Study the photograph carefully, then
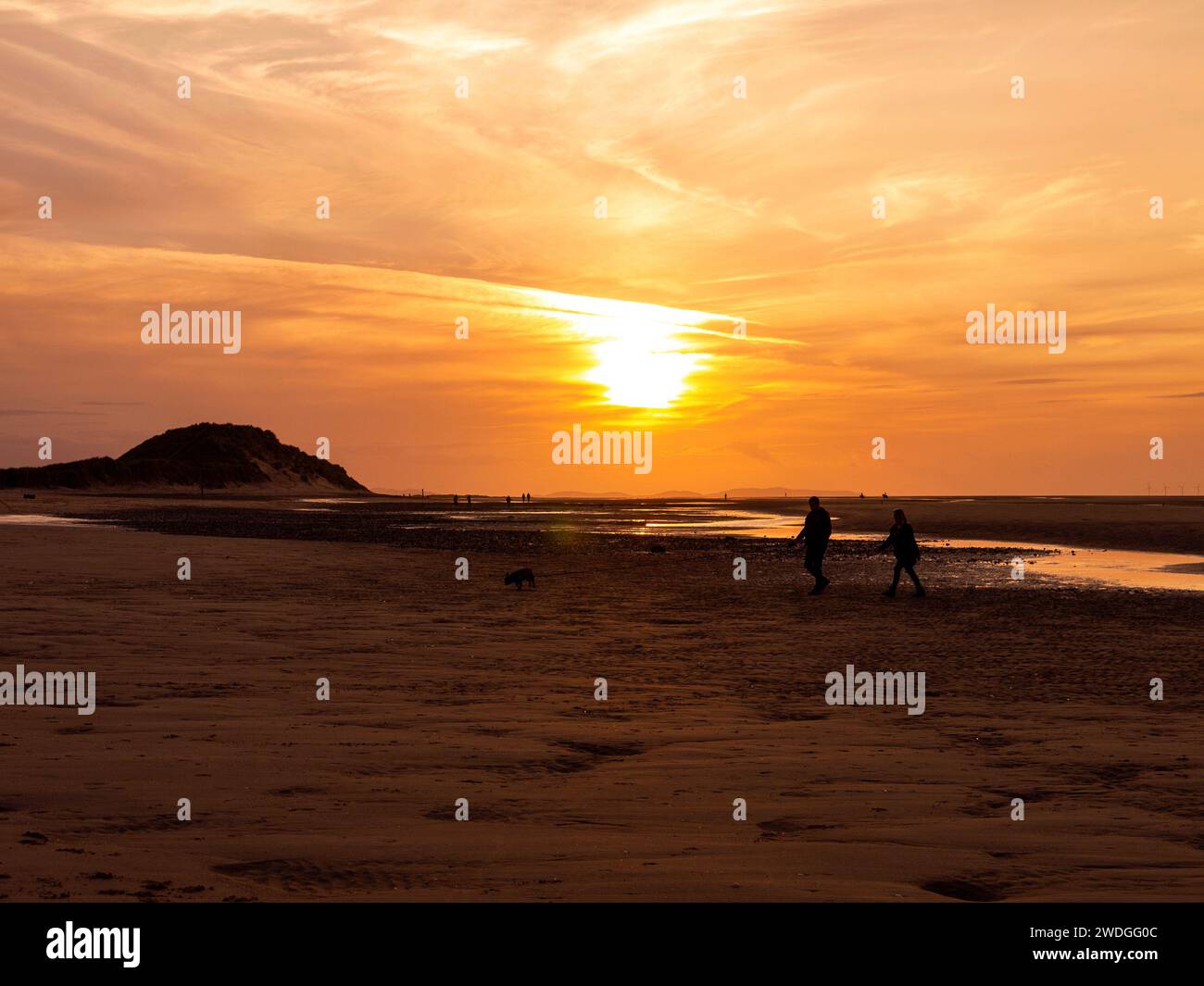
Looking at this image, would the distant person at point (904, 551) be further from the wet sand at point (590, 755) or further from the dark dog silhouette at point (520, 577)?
the dark dog silhouette at point (520, 577)

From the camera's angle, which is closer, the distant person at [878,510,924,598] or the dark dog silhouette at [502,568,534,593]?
the distant person at [878,510,924,598]

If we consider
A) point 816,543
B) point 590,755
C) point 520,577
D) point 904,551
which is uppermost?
point 816,543

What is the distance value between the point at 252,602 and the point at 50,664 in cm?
807

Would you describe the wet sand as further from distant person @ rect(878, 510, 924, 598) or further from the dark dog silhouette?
the dark dog silhouette

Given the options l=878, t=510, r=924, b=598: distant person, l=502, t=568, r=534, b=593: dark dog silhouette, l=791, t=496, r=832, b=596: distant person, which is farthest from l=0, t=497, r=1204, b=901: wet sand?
l=791, t=496, r=832, b=596: distant person

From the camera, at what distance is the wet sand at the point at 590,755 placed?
660 centimetres

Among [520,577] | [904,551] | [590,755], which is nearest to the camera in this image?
[590,755]

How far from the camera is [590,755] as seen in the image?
32.3ft

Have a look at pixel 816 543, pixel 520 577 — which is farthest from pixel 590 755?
pixel 816 543

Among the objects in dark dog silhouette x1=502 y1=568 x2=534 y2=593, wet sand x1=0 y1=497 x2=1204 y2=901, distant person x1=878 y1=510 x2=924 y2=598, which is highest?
distant person x1=878 y1=510 x2=924 y2=598

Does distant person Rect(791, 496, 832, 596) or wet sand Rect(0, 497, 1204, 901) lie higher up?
distant person Rect(791, 496, 832, 596)

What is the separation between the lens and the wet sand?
660 centimetres

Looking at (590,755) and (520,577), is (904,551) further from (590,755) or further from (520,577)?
(590,755)
